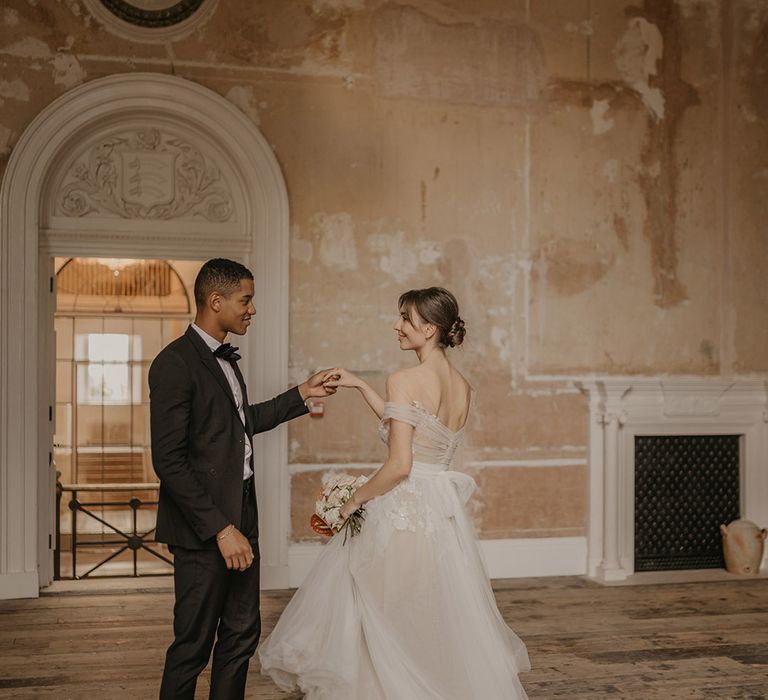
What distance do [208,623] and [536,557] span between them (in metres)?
4.25

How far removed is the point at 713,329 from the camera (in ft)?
24.1

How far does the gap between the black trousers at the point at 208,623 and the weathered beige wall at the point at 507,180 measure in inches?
130

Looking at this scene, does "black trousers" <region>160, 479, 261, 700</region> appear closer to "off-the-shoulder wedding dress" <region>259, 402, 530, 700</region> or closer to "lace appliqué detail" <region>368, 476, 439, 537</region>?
"off-the-shoulder wedding dress" <region>259, 402, 530, 700</region>

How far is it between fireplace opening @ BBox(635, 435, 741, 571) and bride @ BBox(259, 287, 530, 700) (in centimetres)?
374

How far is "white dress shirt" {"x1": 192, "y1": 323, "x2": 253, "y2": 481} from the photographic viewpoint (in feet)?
10.7

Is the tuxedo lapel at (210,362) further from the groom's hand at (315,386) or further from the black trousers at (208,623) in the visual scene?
the groom's hand at (315,386)

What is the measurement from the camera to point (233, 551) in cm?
302

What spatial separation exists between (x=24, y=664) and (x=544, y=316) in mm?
4253

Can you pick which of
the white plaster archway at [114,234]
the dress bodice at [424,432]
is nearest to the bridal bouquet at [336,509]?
the dress bodice at [424,432]

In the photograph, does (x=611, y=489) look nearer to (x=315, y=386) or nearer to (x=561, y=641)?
(x=561, y=641)

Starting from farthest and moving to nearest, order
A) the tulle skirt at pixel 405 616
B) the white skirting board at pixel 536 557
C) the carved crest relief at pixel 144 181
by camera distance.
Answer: the white skirting board at pixel 536 557, the carved crest relief at pixel 144 181, the tulle skirt at pixel 405 616

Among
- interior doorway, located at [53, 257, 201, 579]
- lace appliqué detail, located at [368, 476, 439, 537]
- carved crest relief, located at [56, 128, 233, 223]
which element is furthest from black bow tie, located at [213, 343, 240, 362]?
interior doorway, located at [53, 257, 201, 579]

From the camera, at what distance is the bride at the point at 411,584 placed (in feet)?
11.5

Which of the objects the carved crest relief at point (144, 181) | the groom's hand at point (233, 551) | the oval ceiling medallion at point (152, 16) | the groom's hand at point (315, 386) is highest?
the oval ceiling medallion at point (152, 16)
